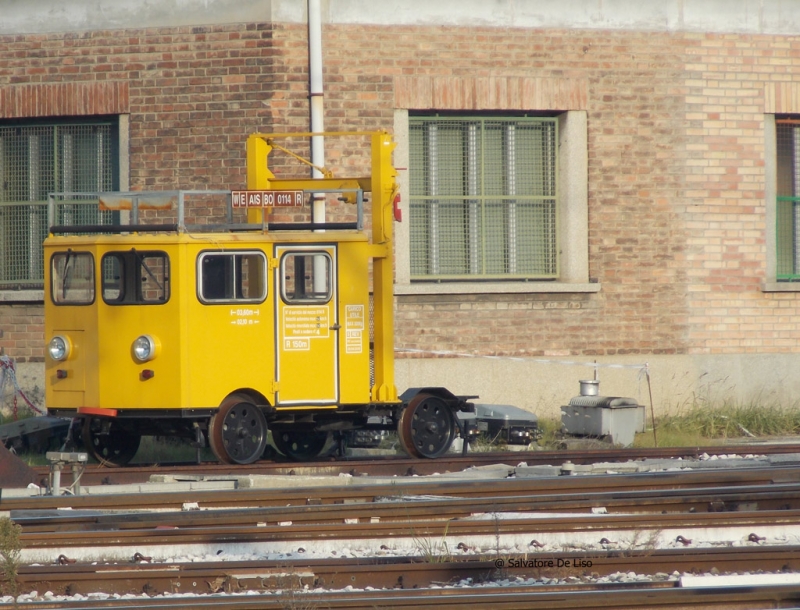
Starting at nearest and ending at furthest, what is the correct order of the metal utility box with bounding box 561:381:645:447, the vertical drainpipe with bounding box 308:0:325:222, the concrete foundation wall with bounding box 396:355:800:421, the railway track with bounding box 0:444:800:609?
the railway track with bounding box 0:444:800:609 < the metal utility box with bounding box 561:381:645:447 < the vertical drainpipe with bounding box 308:0:325:222 < the concrete foundation wall with bounding box 396:355:800:421

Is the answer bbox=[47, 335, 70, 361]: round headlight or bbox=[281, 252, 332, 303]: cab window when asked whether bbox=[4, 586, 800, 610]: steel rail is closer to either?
Answer: bbox=[47, 335, 70, 361]: round headlight

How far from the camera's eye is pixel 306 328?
1126 cm

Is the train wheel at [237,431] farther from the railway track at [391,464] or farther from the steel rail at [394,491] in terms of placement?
the steel rail at [394,491]

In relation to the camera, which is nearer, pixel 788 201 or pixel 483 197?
pixel 483 197

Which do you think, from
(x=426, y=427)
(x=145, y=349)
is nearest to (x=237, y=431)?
(x=145, y=349)

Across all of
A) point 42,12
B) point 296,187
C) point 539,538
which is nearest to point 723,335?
point 296,187

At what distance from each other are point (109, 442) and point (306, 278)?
2.67 m

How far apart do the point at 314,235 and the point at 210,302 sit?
1.29 m

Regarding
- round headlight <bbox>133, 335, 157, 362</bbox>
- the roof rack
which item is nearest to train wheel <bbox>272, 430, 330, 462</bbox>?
round headlight <bbox>133, 335, 157, 362</bbox>

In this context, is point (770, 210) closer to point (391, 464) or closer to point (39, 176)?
point (391, 464)

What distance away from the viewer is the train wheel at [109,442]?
11.4 m

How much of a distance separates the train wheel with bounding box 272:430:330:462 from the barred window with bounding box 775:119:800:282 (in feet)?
25.6

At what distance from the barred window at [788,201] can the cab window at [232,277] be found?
865 centimetres

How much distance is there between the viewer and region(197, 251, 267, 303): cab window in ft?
36.0
